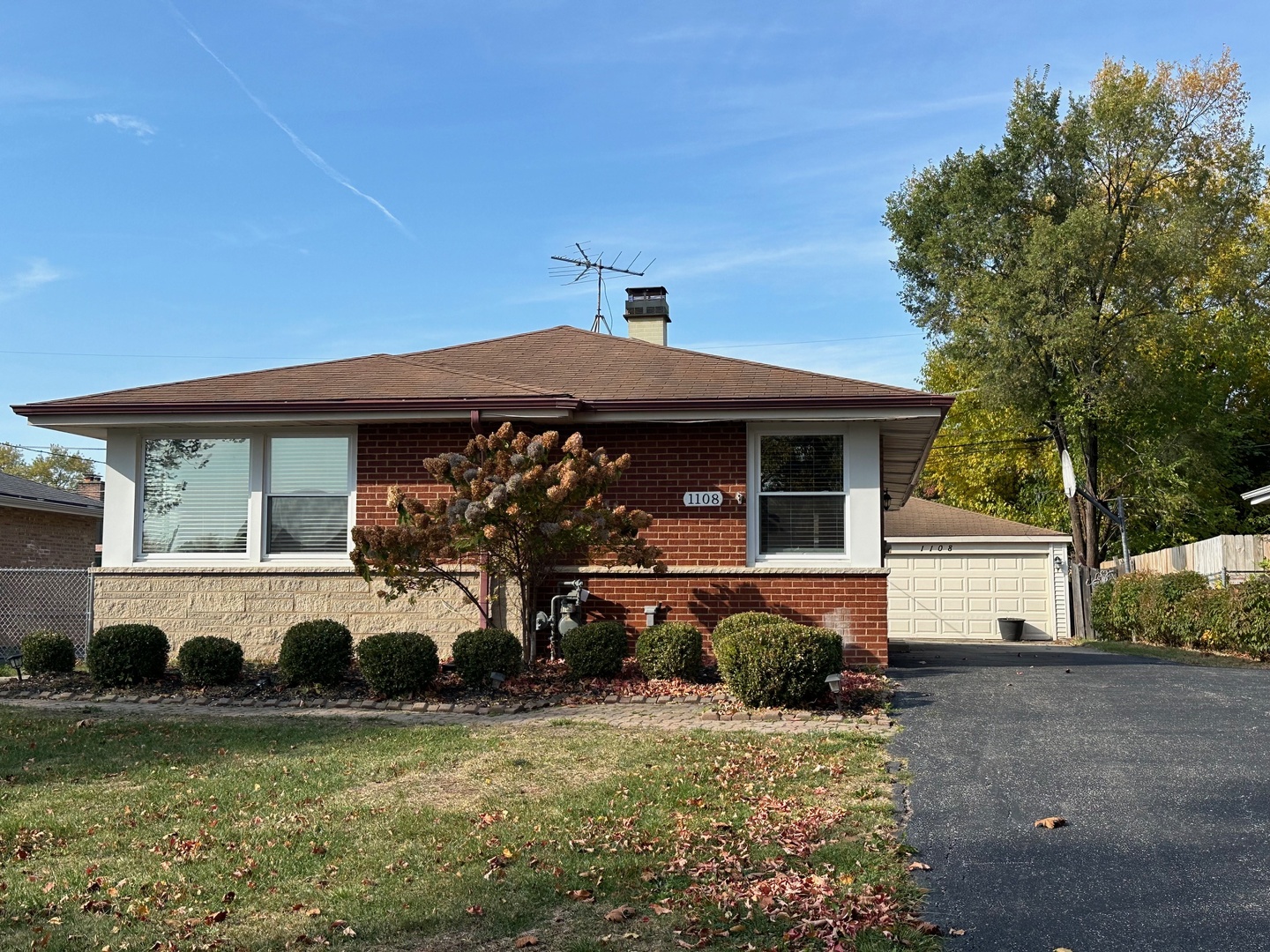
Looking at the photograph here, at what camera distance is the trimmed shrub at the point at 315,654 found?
38.2ft

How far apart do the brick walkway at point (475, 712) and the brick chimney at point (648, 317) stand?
9678mm

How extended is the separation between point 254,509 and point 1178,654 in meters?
13.2

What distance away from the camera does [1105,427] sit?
30.5 m

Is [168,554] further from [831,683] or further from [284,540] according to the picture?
[831,683]

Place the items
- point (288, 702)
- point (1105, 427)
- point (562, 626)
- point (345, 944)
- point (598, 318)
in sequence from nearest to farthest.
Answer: point (345, 944) < point (288, 702) < point (562, 626) < point (598, 318) < point (1105, 427)

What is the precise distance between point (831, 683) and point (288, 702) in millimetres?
5188

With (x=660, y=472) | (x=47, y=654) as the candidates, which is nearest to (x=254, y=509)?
(x=47, y=654)

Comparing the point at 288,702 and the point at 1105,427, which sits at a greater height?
the point at 1105,427

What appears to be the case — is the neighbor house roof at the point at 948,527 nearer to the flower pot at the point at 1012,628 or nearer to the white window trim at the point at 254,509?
the flower pot at the point at 1012,628

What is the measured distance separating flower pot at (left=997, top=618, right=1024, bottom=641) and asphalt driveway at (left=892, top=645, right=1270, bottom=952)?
1235 centimetres

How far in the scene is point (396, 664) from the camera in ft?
36.9

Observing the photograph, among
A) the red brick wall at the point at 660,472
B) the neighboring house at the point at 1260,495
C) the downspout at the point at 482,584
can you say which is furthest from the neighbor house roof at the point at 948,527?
the downspout at the point at 482,584

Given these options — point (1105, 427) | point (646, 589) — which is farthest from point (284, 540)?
point (1105, 427)

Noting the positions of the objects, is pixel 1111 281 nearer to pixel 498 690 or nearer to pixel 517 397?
pixel 517 397
